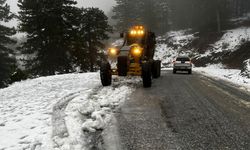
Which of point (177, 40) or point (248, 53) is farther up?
point (177, 40)

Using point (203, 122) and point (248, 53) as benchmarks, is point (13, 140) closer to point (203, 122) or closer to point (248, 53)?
point (203, 122)

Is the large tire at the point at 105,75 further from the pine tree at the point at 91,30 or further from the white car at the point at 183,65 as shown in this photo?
the pine tree at the point at 91,30

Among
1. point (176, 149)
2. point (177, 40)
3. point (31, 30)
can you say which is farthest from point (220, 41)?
point (176, 149)

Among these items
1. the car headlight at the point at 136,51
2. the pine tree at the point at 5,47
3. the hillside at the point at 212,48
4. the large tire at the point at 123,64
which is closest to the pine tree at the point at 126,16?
the hillside at the point at 212,48

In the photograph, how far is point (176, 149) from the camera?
5.76m

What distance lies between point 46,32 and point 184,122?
2657cm

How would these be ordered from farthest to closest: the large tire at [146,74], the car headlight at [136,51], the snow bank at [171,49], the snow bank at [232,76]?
the snow bank at [171,49] < the snow bank at [232,76] < the car headlight at [136,51] < the large tire at [146,74]

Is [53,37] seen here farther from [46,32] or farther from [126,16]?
[126,16]

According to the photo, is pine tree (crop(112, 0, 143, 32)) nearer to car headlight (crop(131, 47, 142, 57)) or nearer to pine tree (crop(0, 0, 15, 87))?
pine tree (crop(0, 0, 15, 87))

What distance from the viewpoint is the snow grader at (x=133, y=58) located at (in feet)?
47.6

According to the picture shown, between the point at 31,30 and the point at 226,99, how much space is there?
25917mm

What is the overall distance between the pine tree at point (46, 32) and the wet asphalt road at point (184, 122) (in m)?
22.0

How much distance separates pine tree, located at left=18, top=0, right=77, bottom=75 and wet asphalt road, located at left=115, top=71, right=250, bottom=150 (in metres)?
22.0

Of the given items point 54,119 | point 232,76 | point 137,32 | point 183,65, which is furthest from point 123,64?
point 183,65
